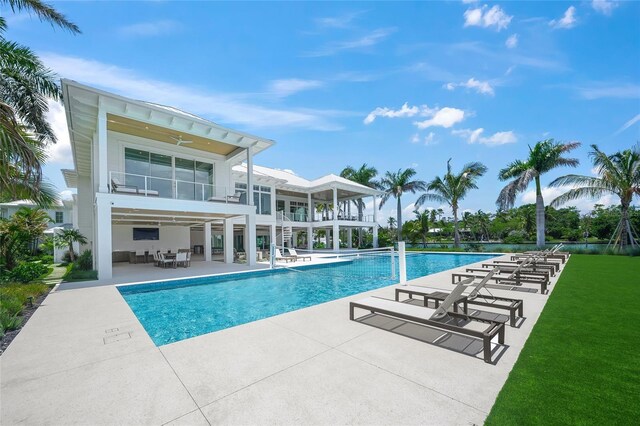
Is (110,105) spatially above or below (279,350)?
above

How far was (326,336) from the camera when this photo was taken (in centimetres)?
467

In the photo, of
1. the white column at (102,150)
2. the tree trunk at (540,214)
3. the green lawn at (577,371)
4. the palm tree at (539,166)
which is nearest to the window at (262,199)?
the white column at (102,150)

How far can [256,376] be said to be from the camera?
3357 mm

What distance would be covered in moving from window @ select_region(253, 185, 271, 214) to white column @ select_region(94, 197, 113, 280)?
38.7ft

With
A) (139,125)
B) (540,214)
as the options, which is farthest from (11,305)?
(540,214)

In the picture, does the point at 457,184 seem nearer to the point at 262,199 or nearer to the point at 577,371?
the point at 262,199

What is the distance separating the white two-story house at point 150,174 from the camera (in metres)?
11.3

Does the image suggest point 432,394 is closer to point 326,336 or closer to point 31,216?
point 326,336

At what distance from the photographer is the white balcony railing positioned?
12742 millimetres

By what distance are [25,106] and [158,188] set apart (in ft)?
18.3

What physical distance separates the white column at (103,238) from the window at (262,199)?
1179 centimetres

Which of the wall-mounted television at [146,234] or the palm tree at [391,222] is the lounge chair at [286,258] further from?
the palm tree at [391,222]

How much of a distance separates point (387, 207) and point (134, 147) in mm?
27421

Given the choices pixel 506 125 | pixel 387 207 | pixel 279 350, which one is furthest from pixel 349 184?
pixel 279 350
